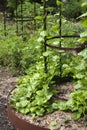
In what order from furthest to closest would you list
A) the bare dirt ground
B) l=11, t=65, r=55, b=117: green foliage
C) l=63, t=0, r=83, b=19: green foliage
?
1. l=63, t=0, r=83, b=19: green foliage
2. l=11, t=65, r=55, b=117: green foliage
3. the bare dirt ground

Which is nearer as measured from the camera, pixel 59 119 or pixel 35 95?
pixel 59 119

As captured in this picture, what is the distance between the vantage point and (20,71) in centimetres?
531

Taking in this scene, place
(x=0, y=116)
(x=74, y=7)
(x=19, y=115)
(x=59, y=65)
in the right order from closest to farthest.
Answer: (x=19, y=115) → (x=59, y=65) → (x=0, y=116) → (x=74, y=7)

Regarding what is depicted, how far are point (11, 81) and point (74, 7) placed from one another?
5.90 metres

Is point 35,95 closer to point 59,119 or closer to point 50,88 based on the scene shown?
point 50,88

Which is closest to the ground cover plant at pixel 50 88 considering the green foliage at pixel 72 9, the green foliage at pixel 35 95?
the green foliage at pixel 35 95

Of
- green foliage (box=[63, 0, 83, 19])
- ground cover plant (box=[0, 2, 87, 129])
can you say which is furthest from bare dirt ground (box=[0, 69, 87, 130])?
green foliage (box=[63, 0, 83, 19])

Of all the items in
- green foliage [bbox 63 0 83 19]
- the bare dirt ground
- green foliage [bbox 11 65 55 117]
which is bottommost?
the bare dirt ground

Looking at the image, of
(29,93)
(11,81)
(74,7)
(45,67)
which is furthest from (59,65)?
(74,7)

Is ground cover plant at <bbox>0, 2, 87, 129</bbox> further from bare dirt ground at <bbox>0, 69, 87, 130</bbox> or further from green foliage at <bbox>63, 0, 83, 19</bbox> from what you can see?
green foliage at <bbox>63, 0, 83, 19</bbox>

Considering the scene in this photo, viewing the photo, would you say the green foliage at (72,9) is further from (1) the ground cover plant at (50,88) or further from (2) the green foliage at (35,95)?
(2) the green foliage at (35,95)

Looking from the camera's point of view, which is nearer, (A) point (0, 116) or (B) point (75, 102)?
(B) point (75, 102)

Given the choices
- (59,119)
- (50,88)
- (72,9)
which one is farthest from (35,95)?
(72,9)

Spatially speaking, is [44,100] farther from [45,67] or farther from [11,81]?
[11,81]
